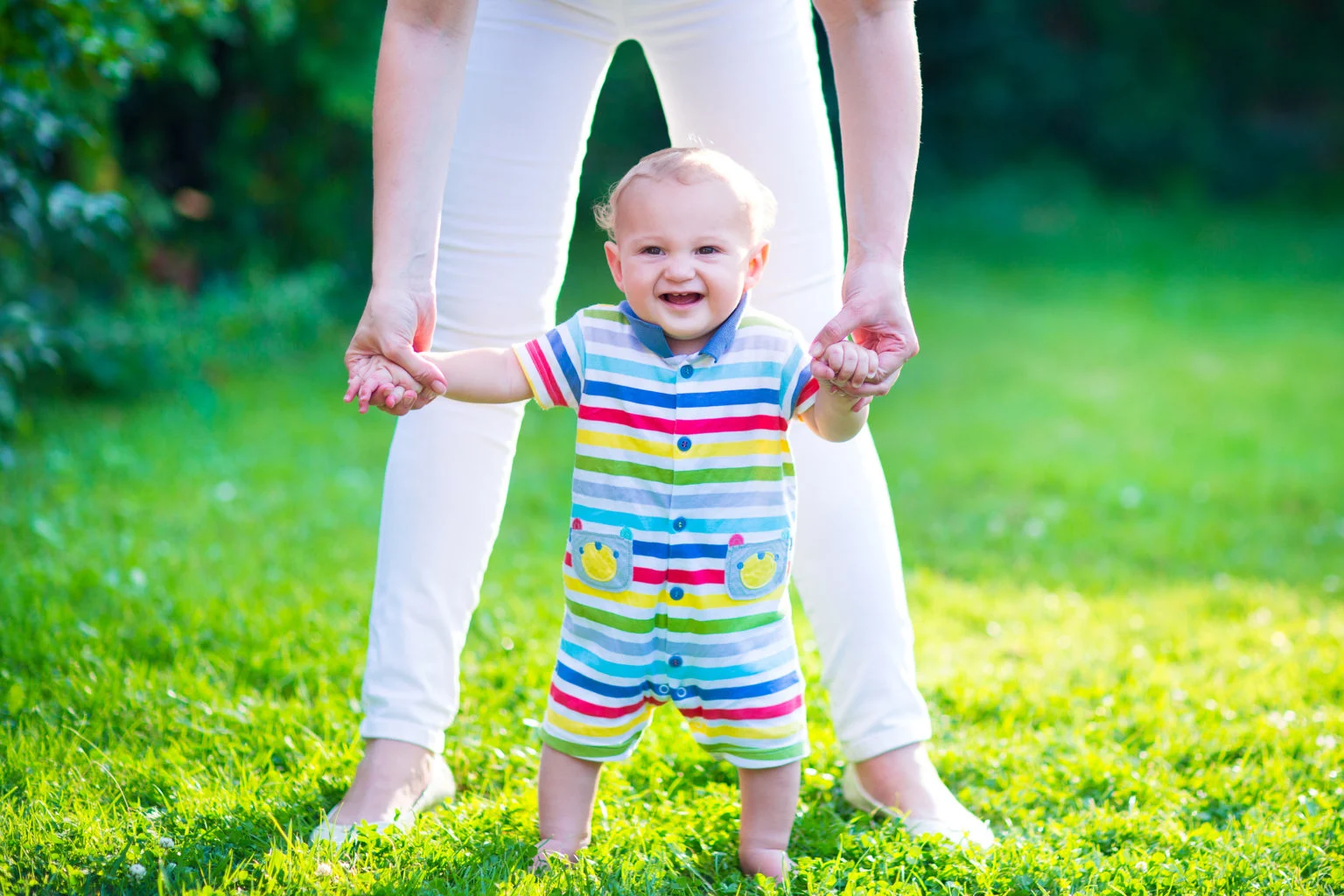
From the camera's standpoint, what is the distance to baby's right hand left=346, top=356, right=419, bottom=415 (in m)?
1.65

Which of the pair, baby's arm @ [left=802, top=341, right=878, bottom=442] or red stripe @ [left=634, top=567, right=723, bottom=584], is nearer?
baby's arm @ [left=802, top=341, right=878, bottom=442]

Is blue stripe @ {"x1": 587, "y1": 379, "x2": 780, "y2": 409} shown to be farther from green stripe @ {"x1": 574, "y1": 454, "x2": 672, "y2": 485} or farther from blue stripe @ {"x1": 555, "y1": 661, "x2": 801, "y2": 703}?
blue stripe @ {"x1": 555, "y1": 661, "x2": 801, "y2": 703}

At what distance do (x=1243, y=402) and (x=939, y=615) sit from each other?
366 cm

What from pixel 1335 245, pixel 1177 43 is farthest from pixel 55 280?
pixel 1177 43

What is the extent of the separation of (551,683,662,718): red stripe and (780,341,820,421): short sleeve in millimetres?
487

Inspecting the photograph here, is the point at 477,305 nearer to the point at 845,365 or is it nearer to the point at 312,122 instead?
the point at 845,365

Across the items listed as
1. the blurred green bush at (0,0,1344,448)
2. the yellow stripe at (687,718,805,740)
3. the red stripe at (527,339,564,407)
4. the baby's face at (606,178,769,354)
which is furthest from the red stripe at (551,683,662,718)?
the blurred green bush at (0,0,1344,448)

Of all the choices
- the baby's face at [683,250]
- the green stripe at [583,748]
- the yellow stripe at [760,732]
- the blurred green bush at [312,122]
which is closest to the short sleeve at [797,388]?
the baby's face at [683,250]

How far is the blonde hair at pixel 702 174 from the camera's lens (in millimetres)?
1735

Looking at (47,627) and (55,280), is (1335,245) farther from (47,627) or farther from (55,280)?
(47,627)

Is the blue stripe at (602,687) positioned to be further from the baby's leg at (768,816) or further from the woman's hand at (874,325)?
the woman's hand at (874,325)

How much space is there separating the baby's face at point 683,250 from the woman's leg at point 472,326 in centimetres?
34

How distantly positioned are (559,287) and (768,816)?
0.93 m

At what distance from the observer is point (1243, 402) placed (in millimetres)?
6203
